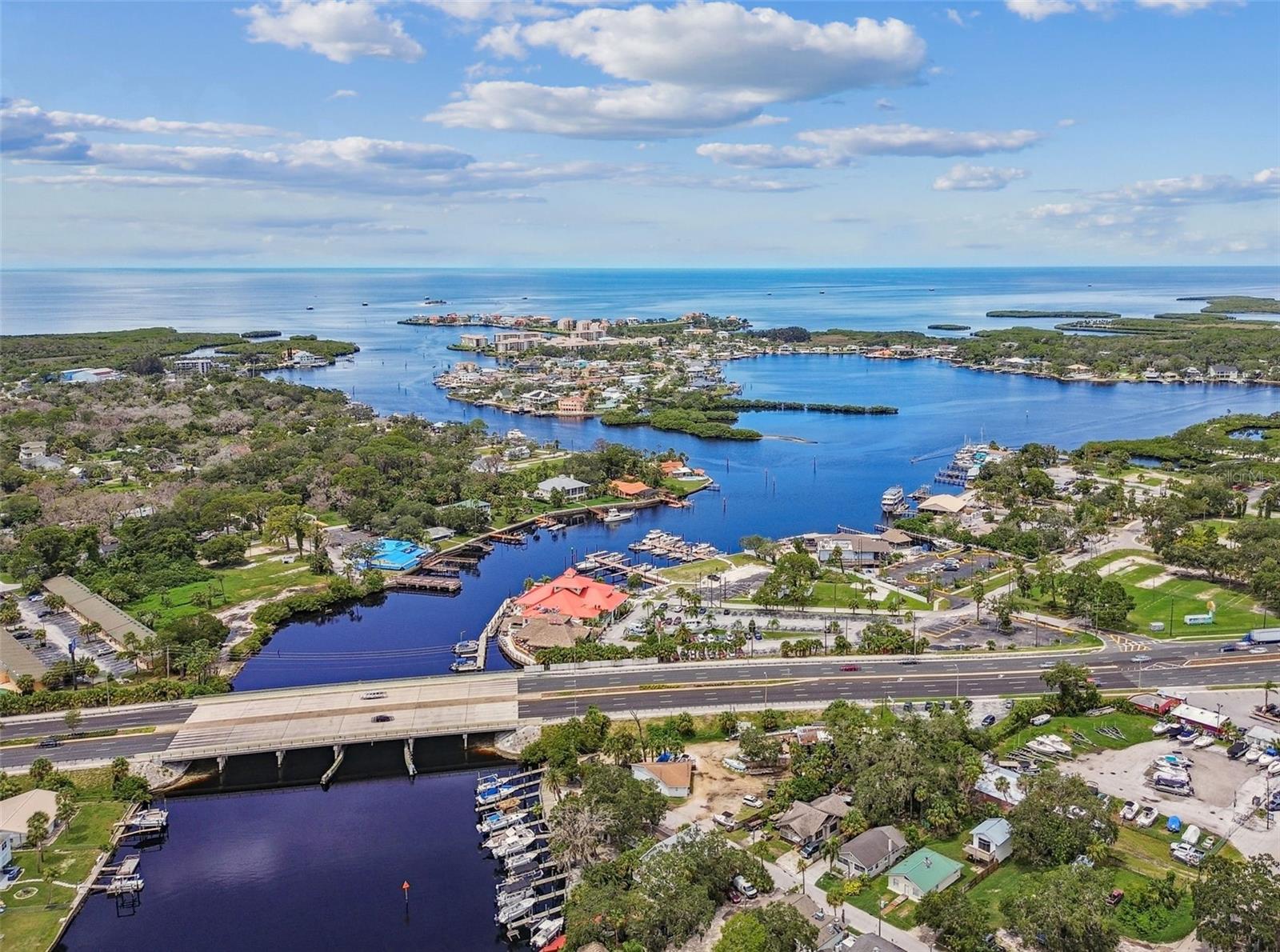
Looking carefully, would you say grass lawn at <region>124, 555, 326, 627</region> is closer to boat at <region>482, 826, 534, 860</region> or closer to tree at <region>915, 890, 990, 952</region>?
boat at <region>482, 826, 534, 860</region>

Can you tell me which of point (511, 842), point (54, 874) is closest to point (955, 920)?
point (511, 842)

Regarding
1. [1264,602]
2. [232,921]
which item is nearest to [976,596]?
[1264,602]

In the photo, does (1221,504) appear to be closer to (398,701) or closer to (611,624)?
(611,624)

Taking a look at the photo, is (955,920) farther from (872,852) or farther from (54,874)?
(54,874)

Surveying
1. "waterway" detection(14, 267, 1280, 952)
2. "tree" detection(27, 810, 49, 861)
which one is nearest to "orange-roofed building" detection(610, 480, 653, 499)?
"waterway" detection(14, 267, 1280, 952)

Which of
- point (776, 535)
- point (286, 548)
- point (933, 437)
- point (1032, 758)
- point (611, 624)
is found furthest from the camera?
point (933, 437)

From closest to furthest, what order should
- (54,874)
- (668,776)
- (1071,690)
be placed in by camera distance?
(54,874), (668,776), (1071,690)

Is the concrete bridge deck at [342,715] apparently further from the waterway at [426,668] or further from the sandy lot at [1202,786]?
the sandy lot at [1202,786]
